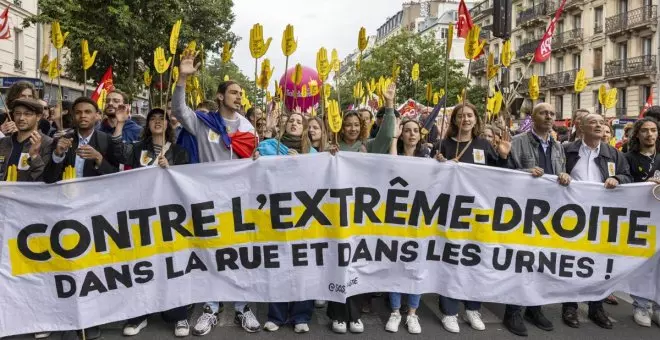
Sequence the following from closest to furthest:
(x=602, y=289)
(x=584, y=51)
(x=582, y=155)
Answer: (x=602, y=289)
(x=582, y=155)
(x=584, y=51)

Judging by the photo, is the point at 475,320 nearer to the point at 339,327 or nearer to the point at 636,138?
the point at 339,327

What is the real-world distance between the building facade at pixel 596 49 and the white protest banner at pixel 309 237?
26207 millimetres

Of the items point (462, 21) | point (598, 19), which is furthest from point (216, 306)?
point (598, 19)

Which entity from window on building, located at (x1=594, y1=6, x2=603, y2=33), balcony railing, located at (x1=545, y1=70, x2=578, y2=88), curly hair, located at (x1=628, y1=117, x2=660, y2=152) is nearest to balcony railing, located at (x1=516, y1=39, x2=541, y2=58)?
balcony railing, located at (x1=545, y1=70, x2=578, y2=88)

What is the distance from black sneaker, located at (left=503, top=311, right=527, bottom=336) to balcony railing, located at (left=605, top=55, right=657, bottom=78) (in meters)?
34.4

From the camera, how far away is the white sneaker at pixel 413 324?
4.89 m

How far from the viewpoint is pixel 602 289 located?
4992mm

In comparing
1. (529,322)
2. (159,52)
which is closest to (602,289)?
(529,322)

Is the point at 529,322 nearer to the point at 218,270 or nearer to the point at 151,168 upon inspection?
the point at 218,270

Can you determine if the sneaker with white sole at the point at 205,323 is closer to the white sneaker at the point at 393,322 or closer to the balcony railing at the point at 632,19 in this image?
the white sneaker at the point at 393,322

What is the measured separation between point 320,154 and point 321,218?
49 cm

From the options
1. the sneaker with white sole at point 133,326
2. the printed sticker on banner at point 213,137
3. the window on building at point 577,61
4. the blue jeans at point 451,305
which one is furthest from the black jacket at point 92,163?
the window on building at point 577,61

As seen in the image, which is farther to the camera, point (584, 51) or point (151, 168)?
point (584, 51)

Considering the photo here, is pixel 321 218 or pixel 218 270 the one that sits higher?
pixel 321 218
